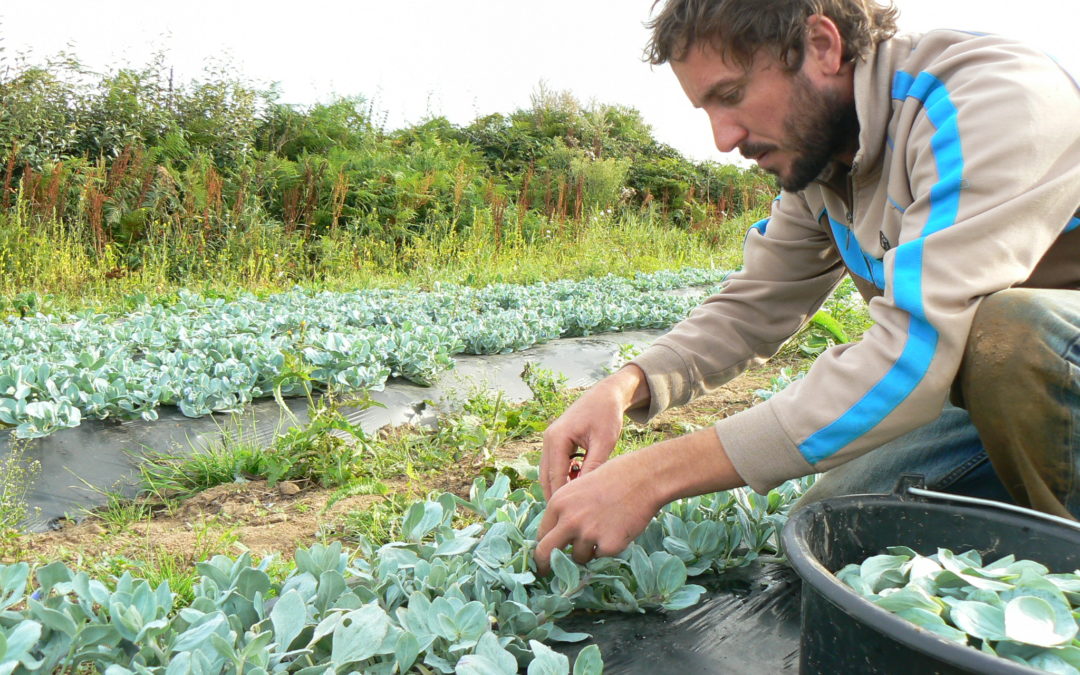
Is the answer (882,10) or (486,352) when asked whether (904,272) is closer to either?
(882,10)

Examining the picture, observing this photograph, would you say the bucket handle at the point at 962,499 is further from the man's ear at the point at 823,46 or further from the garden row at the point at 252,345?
the garden row at the point at 252,345

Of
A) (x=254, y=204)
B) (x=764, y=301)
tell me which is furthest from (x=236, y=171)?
(x=764, y=301)

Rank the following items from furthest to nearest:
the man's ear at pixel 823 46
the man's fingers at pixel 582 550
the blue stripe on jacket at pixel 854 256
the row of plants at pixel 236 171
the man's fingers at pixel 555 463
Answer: the row of plants at pixel 236 171 → the blue stripe on jacket at pixel 854 256 → the man's ear at pixel 823 46 → the man's fingers at pixel 555 463 → the man's fingers at pixel 582 550

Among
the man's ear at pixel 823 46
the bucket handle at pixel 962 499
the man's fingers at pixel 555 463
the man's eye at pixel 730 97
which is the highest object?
the man's ear at pixel 823 46

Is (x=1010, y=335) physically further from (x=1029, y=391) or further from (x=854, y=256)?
(x=854, y=256)

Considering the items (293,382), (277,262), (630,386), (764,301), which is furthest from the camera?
(277,262)

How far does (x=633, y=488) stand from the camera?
142 cm

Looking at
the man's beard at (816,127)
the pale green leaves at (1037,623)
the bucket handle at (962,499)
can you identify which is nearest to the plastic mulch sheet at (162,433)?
the man's beard at (816,127)

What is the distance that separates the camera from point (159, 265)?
24.5 feet

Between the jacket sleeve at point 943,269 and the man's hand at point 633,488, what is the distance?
0.05 meters

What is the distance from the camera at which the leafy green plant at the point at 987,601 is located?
101cm

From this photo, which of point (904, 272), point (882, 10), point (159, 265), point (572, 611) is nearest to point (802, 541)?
point (904, 272)

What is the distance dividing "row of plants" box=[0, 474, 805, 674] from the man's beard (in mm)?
893

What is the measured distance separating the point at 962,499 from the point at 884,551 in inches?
7.0
